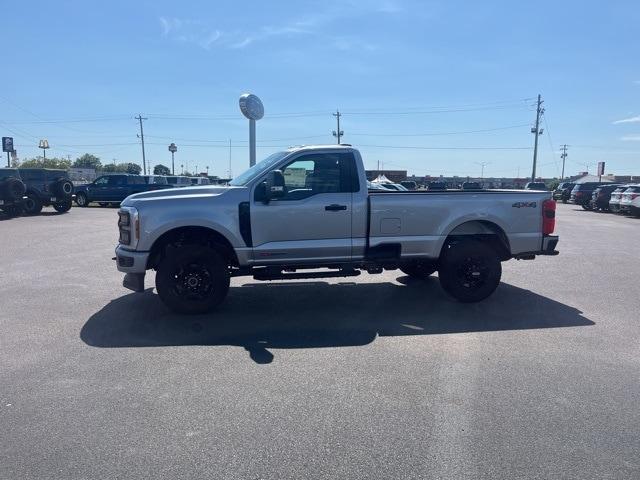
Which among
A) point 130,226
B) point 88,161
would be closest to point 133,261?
point 130,226

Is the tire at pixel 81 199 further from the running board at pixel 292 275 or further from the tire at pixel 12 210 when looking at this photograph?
the running board at pixel 292 275

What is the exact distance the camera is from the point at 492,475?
3.21 meters

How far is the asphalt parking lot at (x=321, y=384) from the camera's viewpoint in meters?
3.38

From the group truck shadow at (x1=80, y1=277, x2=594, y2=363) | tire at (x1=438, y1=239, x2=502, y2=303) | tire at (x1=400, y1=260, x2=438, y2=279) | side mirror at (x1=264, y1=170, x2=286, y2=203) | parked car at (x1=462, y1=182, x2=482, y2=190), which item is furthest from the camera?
parked car at (x1=462, y1=182, x2=482, y2=190)

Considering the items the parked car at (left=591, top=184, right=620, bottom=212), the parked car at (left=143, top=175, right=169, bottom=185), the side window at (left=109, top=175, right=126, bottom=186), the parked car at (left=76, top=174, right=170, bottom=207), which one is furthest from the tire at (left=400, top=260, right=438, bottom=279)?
the parked car at (left=591, top=184, right=620, bottom=212)

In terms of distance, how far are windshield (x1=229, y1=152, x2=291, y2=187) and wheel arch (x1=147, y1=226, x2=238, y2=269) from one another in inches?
31.3

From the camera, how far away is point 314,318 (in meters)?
6.68

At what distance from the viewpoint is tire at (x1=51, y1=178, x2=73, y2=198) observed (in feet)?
75.9

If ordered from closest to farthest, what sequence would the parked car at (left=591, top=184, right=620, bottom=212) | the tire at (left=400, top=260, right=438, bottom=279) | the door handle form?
the door handle
the tire at (left=400, top=260, right=438, bottom=279)
the parked car at (left=591, top=184, right=620, bottom=212)

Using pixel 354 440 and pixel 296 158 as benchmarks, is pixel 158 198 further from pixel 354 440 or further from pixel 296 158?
pixel 354 440

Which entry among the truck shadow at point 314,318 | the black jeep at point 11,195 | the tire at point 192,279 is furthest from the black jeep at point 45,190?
the tire at point 192,279

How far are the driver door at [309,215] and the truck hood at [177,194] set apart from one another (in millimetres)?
589

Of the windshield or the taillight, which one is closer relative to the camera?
the windshield

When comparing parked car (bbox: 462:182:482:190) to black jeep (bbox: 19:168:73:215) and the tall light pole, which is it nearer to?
the tall light pole
